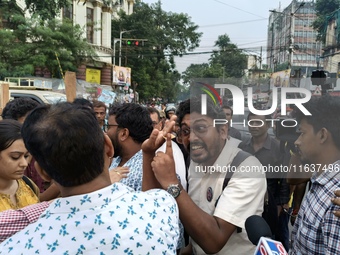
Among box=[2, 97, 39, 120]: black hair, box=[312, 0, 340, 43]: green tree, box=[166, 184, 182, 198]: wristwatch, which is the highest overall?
box=[312, 0, 340, 43]: green tree

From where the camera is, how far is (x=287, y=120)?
2523mm

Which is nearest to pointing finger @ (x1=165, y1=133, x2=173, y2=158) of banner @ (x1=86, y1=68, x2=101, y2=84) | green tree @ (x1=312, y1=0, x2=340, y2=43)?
green tree @ (x1=312, y1=0, x2=340, y2=43)

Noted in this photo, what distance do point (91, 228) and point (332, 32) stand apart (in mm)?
12257

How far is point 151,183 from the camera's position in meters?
1.76

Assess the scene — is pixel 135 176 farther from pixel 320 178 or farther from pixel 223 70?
pixel 223 70

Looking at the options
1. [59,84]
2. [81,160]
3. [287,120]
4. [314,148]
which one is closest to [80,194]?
[81,160]

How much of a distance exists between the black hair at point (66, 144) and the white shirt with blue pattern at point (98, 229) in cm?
7

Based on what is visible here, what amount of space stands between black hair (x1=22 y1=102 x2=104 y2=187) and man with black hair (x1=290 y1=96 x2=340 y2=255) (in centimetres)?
104

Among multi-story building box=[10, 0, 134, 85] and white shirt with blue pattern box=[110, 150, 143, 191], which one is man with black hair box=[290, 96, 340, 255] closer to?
white shirt with blue pattern box=[110, 150, 143, 191]

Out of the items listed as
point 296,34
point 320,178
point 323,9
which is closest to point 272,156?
point 320,178

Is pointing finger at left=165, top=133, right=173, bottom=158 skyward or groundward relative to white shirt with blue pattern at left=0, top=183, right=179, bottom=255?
skyward

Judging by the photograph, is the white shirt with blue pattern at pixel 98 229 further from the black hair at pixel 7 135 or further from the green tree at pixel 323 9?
the green tree at pixel 323 9

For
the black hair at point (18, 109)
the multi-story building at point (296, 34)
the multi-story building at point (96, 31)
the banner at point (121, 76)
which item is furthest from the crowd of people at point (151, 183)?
the banner at point (121, 76)

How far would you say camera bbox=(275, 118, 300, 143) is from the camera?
8.28ft
